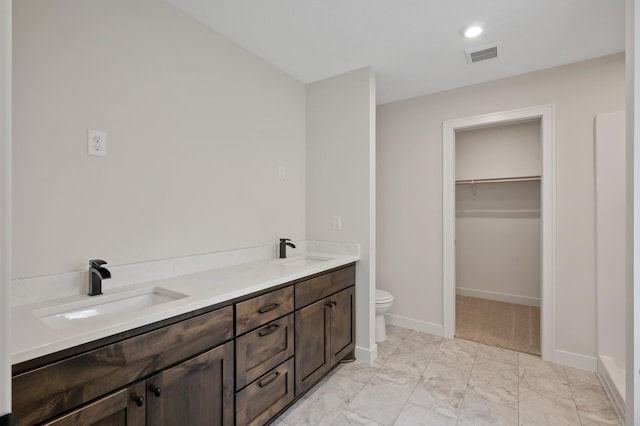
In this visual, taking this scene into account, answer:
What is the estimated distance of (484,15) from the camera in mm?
1934

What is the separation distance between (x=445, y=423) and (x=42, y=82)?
267cm

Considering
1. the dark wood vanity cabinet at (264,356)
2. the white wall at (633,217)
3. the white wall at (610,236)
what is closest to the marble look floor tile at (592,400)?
the white wall at (610,236)

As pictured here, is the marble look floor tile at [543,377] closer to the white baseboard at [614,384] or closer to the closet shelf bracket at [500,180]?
the white baseboard at [614,384]

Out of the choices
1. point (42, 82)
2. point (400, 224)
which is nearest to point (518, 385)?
point (400, 224)

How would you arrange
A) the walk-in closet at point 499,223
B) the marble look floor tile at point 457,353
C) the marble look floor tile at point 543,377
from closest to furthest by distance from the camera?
the marble look floor tile at point 543,377, the marble look floor tile at point 457,353, the walk-in closet at point 499,223

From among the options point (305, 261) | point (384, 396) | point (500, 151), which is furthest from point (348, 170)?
point (500, 151)

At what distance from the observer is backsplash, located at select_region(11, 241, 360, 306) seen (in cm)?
132

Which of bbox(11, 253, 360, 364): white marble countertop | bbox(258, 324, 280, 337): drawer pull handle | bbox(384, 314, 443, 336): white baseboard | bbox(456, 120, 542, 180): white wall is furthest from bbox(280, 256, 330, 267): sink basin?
bbox(456, 120, 542, 180): white wall

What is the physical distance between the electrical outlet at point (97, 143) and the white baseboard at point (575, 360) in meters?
3.47

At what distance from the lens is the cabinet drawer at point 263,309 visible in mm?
1545

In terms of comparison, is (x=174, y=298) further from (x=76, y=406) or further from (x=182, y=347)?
(x=76, y=406)

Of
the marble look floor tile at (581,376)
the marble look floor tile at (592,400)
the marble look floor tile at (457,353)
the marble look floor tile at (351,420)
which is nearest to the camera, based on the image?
the marble look floor tile at (351,420)

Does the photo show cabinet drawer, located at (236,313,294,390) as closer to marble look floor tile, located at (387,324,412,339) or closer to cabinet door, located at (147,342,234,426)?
cabinet door, located at (147,342,234,426)

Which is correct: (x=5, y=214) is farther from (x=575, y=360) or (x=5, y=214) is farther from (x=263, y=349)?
(x=575, y=360)
